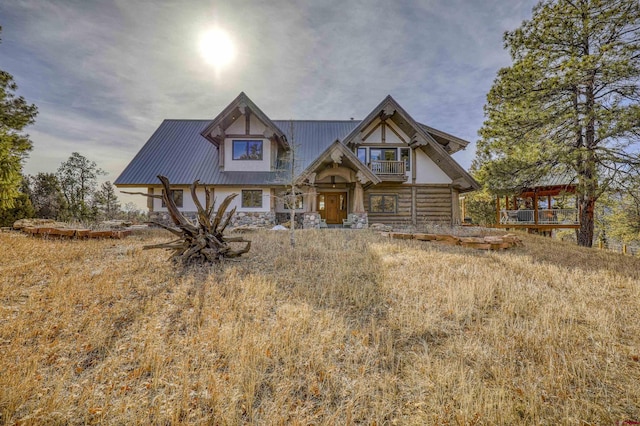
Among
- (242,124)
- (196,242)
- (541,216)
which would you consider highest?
(242,124)

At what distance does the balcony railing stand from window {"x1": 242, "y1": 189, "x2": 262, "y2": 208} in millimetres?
18177

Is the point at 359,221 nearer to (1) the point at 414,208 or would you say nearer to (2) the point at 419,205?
(1) the point at 414,208

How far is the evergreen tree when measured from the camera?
9.52 metres

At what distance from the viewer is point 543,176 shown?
11461 mm

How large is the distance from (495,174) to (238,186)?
14.0m

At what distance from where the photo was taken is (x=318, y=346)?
10.6 feet

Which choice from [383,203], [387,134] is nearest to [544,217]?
[383,203]

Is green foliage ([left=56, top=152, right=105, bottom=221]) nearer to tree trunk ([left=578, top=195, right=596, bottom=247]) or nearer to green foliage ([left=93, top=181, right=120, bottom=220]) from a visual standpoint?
green foliage ([left=93, top=181, right=120, bottom=220])

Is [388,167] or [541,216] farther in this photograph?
[541,216]

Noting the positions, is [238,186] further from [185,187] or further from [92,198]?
[92,198]

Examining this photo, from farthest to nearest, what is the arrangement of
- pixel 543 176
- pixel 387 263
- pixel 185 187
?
pixel 185 187, pixel 543 176, pixel 387 263

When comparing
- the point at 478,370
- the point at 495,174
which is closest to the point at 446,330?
the point at 478,370

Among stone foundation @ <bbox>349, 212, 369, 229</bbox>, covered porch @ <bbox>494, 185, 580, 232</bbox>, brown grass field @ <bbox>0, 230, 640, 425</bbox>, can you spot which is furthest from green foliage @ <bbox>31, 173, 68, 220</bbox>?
covered porch @ <bbox>494, 185, 580, 232</bbox>

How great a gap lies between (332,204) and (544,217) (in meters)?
15.1
